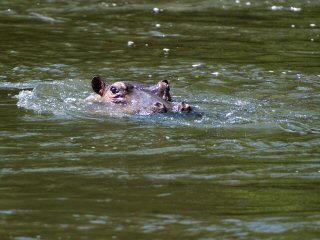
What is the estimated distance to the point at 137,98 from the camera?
10695 mm

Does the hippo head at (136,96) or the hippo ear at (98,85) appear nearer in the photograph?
the hippo head at (136,96)

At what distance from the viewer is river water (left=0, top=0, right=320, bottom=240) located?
626 centimetres

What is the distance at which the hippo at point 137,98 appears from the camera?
10312 millimetres

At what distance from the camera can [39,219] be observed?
6.16m

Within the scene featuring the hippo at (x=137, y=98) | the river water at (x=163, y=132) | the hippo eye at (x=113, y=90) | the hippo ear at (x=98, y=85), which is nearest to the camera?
the river water at (x=163, y=132)

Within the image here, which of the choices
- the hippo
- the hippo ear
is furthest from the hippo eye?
the hippo ear

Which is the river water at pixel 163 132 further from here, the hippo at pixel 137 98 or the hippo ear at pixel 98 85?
the hippo ear at pixel 98 85

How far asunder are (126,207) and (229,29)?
472 inches

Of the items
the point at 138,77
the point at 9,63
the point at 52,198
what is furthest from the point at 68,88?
the point at 52,198

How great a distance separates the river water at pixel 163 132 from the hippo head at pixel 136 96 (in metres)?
0.23

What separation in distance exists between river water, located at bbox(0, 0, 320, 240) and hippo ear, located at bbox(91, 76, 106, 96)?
362 mm

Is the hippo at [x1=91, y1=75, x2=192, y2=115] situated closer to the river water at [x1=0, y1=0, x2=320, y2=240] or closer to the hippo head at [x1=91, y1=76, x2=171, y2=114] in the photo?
the hippo head at [x1=91, y1=76, x2=171, y2=114]

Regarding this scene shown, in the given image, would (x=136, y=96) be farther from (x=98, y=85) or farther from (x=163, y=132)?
(x=163, y=132)

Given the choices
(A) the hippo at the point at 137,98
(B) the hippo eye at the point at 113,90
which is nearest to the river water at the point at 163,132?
(A) the hippo at the point at 137,98
